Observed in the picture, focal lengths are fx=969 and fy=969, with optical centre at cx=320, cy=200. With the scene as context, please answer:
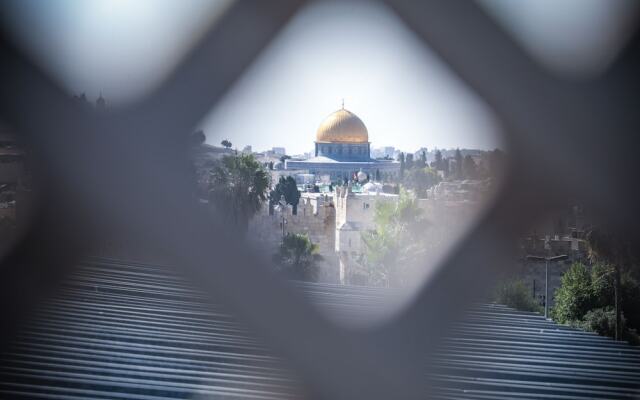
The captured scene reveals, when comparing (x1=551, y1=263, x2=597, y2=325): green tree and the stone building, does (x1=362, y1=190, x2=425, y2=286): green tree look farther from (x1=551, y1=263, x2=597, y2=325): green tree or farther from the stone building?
the stone building

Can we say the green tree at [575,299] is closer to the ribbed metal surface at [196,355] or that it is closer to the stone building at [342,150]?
the ribbed metal surface at [196,355]

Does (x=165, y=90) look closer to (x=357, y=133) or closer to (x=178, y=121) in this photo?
(x=178, y=121)

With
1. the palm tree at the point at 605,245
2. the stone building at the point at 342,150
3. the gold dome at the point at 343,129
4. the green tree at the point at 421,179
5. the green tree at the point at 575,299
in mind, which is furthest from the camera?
the stone building at the point at 342,150

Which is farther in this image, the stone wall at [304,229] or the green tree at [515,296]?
the stone wall at [304,229]

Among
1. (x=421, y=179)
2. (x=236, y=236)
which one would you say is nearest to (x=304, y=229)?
→ (x=236, y=236)

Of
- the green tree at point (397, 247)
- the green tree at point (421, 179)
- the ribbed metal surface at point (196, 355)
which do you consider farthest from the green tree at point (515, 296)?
the green tree at point (421, 179)

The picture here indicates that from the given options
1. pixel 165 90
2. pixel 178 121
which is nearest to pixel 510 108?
pixel 165 90

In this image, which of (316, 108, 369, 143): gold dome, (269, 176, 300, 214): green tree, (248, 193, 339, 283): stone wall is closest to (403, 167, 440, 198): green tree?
(269, 176, 300, 214): green tree
